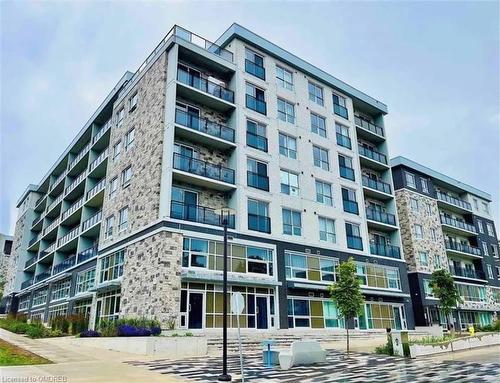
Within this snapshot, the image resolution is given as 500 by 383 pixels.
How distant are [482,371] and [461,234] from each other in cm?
4249

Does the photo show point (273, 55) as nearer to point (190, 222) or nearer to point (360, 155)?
point (360, 155)

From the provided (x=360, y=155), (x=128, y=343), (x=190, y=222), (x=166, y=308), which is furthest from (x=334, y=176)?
(x=128, y=343)

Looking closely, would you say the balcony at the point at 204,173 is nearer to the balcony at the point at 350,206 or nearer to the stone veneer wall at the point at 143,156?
the stone veneer wall at the point at 143,156

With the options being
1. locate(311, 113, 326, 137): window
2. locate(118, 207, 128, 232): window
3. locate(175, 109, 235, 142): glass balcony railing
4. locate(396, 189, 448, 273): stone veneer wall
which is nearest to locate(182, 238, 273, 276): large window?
locate(118, 207, 128, 232): window

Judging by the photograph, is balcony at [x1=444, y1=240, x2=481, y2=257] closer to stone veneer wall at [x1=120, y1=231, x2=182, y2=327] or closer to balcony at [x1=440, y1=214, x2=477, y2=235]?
balcony at [x1=440, y1=214, x2=477, y2=235]

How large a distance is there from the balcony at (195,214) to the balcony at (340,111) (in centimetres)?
1693

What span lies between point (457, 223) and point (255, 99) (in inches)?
1306

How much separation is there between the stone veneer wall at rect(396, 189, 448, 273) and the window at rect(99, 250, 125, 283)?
28749mm

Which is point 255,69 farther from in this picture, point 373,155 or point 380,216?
point 380,216

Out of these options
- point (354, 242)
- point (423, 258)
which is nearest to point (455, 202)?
point (423, 258)

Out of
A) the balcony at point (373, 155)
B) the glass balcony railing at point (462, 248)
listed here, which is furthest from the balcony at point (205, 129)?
the glass balcony railing at point (462, 248)

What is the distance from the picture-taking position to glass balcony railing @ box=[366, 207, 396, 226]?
119 feet

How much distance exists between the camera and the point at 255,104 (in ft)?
101

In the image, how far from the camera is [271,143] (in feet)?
100
